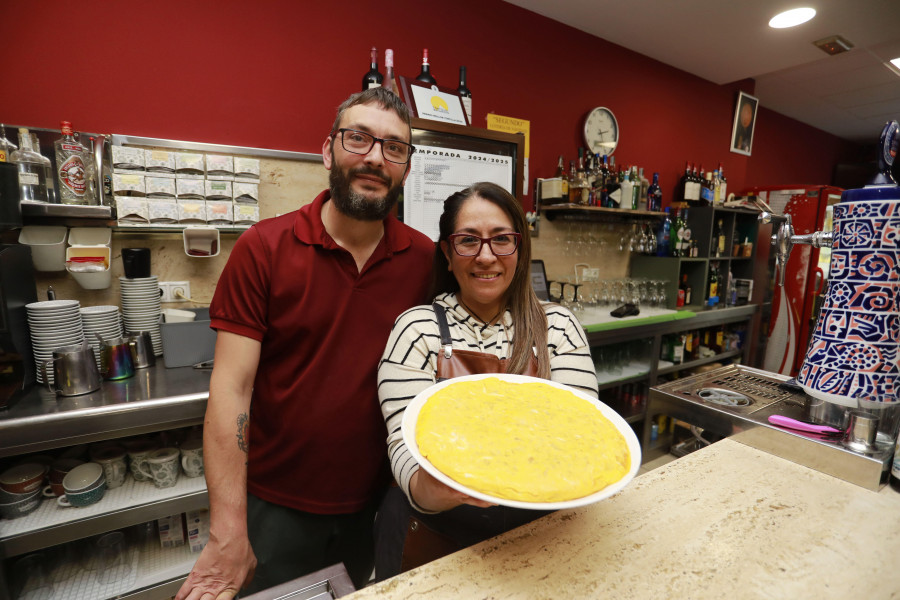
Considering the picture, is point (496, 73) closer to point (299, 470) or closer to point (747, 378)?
point (747, 378)

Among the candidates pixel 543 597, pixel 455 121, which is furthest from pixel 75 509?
pixel 455 121

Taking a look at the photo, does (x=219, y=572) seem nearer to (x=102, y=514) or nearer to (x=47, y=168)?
(x=102, y=514)

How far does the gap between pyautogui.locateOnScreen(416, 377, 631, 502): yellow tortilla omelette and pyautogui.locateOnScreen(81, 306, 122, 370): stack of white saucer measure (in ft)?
5.50

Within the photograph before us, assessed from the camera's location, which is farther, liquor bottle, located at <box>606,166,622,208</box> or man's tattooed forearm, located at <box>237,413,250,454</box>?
liquor bottle, located at <box>606,166,622,208</box>

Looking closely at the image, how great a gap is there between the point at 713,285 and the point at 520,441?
392 cm

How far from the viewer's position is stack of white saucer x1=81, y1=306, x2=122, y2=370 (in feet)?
5.76

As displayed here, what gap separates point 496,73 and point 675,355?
2.64 m

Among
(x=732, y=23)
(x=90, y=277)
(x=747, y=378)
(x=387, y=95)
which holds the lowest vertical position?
(x=747, y=378)

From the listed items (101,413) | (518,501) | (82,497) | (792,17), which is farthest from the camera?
(792,17)

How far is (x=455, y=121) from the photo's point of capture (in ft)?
7.41

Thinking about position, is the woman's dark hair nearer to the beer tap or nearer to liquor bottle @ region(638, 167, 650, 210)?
the beer tap

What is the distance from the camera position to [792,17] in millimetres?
3078

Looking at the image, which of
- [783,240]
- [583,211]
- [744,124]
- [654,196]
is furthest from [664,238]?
[783,240]

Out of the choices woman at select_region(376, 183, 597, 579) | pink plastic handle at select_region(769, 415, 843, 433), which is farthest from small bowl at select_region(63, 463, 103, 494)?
pink plastic handle at select_region(769, 415, 843, 433)
